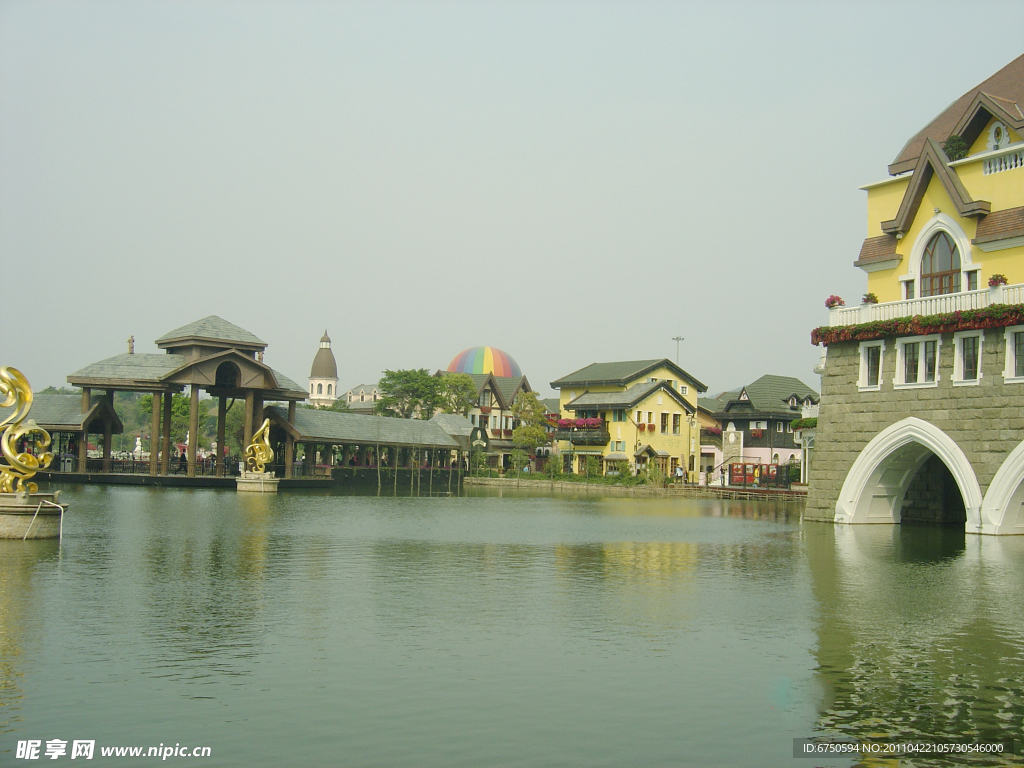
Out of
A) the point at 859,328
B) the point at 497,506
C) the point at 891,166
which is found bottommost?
the point at 497,506

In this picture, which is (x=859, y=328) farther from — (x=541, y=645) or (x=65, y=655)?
(x=65, y=655)

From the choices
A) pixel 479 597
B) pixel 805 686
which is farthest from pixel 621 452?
pixel 805 686

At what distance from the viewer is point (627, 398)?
7462cm

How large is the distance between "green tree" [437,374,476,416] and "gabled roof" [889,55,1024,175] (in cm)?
6353

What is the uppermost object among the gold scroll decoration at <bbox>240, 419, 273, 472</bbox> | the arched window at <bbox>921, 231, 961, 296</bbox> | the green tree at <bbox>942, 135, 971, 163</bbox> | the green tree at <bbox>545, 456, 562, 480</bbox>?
the green tree at <bbox>942, 135, 971, 163</bbox>

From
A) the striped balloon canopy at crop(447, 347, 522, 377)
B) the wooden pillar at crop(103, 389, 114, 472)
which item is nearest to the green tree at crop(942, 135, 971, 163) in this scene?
the wooden pillar at crop(103, 389, 114, 472)

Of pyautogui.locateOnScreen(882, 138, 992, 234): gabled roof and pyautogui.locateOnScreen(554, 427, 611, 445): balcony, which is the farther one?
pyautogui.locateOnScreen(554, 427, 611, 445): balcony

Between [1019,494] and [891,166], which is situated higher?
[891,166]

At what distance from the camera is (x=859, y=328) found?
99.2 ft

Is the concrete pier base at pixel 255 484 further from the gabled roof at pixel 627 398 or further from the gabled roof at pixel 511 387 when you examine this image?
the gabled roof at pixel 511 387

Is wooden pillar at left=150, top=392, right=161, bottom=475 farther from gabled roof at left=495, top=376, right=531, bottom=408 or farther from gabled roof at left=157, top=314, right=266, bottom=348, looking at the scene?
gabled roof at left=495, top=376, right=531, bottom=408

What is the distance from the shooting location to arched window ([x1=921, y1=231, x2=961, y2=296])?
2922 centimetres

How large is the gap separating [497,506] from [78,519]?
65.0 ft

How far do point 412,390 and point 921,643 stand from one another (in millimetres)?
83046
